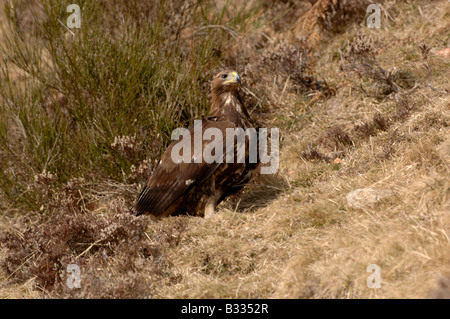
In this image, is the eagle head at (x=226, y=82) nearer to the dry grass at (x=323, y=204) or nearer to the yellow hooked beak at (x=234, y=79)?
the yellow hooked beak at (x=234, y=79)

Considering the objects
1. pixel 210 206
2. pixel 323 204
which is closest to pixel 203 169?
pixel 210 206

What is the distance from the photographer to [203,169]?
16.5 feet

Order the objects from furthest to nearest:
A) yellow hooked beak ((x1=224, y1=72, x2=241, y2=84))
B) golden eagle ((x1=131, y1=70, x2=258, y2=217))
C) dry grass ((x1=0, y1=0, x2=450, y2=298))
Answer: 1. yellow hooked beak ((x1=224, y1=72, x2=241, y2=84))
2. golden eagle ((x1=131, y1=70, x2=258, y2=217))
3. dry grass ((x1=0, y1=0, x2=450, y2=298))

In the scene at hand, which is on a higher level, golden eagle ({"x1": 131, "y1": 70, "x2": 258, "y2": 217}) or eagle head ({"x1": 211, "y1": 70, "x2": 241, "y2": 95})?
eagle head ({"x1": 211, "y1": 70, "x2": 241, "y2": 95})

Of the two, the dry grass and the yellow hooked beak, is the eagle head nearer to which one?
the yellow hooked beak

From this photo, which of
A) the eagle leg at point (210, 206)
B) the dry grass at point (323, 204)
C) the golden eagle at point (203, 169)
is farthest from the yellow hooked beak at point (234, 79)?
the eagle leg at point (210, 206)

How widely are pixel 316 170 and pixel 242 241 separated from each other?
144 cm

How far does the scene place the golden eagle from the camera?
503 cm

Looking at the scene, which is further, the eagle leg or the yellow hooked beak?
the yellow hooked beak

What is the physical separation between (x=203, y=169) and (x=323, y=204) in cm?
113

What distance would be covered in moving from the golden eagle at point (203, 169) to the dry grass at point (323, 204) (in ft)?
0.62

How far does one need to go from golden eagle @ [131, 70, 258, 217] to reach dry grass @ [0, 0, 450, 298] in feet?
0.62

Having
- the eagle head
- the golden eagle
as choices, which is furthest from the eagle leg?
the eagle head
